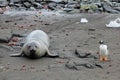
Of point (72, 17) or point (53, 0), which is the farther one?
point (53, 0)

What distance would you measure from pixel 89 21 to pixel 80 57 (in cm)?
715

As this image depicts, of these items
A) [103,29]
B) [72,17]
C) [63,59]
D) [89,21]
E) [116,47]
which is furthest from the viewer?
[72,17]

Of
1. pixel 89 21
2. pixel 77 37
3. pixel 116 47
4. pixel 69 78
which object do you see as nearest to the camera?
pixel 69 78

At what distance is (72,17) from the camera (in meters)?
18.3

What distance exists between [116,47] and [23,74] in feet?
11.7

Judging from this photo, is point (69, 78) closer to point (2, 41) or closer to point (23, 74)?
point (23, 74)

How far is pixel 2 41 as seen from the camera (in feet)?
38.4

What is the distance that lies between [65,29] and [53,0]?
11.2 m

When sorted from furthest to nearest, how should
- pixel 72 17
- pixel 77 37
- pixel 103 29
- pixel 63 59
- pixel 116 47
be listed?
pixel 72 17 < pixel 103 29 < pixel 77 37 < pixel 116 47 < pixel 63 59

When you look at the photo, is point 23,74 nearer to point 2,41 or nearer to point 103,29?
point 2,41

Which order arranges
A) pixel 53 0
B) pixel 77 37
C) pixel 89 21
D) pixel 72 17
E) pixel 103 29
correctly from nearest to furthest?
pixel 77 37 < pixel 103 29 < pixel 89 21 < pixel 72 17 < pixel 53 0

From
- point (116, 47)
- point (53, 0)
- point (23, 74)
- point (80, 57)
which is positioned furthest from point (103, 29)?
point (53, 0)

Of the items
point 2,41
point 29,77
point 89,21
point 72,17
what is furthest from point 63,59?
point 72,17

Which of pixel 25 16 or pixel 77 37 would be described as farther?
pixel 25 16
